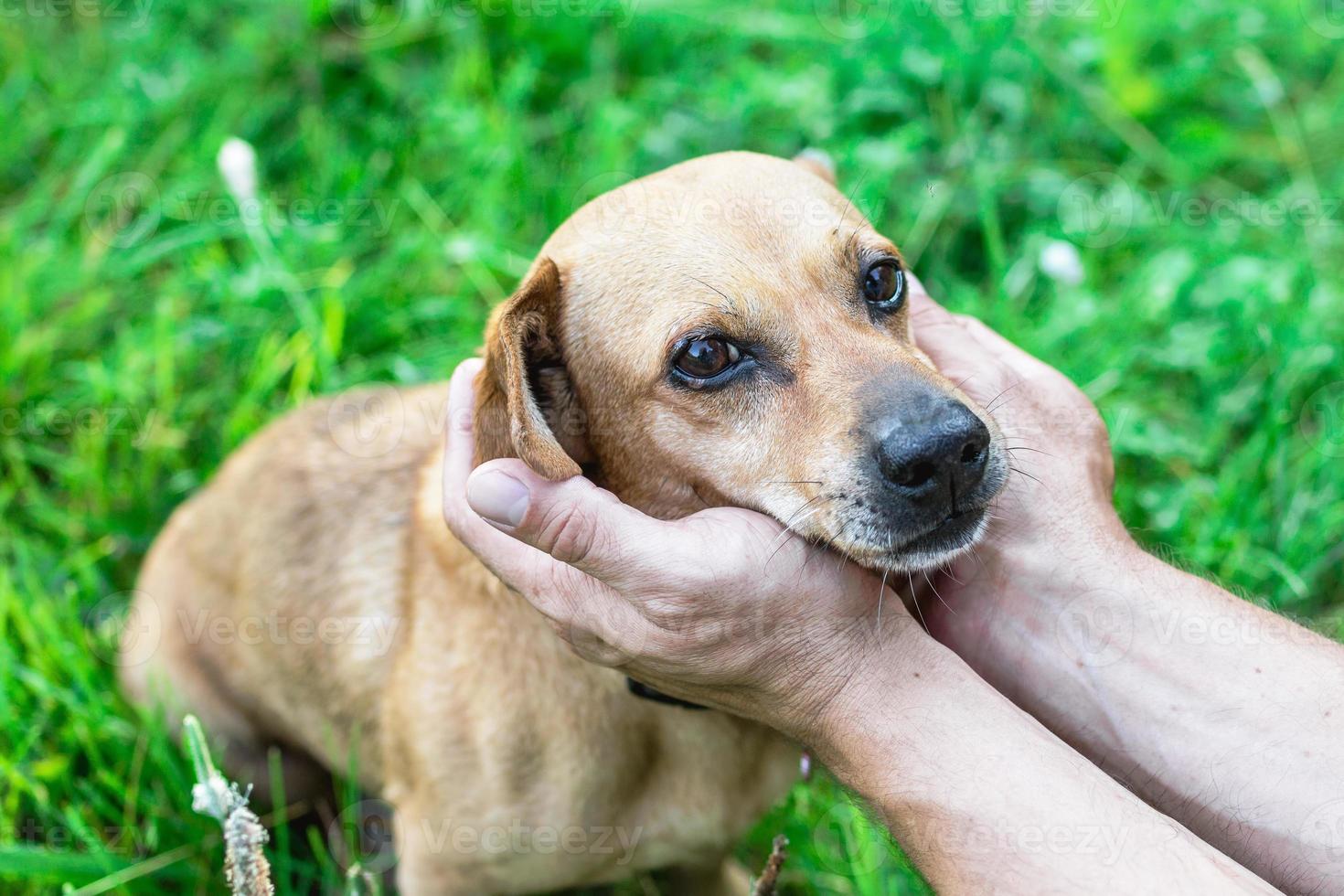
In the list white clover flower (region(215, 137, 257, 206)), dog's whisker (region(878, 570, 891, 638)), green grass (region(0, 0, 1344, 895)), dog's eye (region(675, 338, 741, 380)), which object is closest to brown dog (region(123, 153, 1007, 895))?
dog's eye (region(675, 338, 741, 380))

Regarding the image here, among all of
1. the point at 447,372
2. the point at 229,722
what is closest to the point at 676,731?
the point at 229,722

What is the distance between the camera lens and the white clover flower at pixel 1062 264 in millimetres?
4363

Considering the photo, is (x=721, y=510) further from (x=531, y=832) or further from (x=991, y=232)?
(x=991, y=232)

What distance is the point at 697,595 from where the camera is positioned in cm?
219

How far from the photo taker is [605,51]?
5.59 m

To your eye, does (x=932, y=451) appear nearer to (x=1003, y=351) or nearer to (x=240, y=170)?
(x=1003, y=351)

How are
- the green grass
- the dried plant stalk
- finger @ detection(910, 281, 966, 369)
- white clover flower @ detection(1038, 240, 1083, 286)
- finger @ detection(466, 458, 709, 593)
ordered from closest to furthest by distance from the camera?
the dried plant stalk, finger @ detection(466, 458, 709, 593), finger @ detection(910, 281, 966, 369), the green grass, white clover flower @ detection(1038, 240, 1083, 286)

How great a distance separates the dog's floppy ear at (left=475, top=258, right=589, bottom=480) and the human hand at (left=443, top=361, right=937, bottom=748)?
0.24ft

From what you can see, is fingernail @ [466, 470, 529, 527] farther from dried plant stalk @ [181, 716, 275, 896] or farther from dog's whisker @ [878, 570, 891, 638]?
dog's whisker @ [878, 570, 891, 638]

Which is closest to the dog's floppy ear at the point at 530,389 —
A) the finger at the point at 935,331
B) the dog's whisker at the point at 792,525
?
the dog's whisker at the point at 792,525

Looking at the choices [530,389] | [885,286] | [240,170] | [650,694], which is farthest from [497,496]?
[240,170]

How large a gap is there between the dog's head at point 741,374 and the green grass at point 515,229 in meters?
1.24

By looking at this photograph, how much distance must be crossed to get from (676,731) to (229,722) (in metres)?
1.64

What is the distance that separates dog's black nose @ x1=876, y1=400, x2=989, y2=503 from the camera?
2.21 metres
